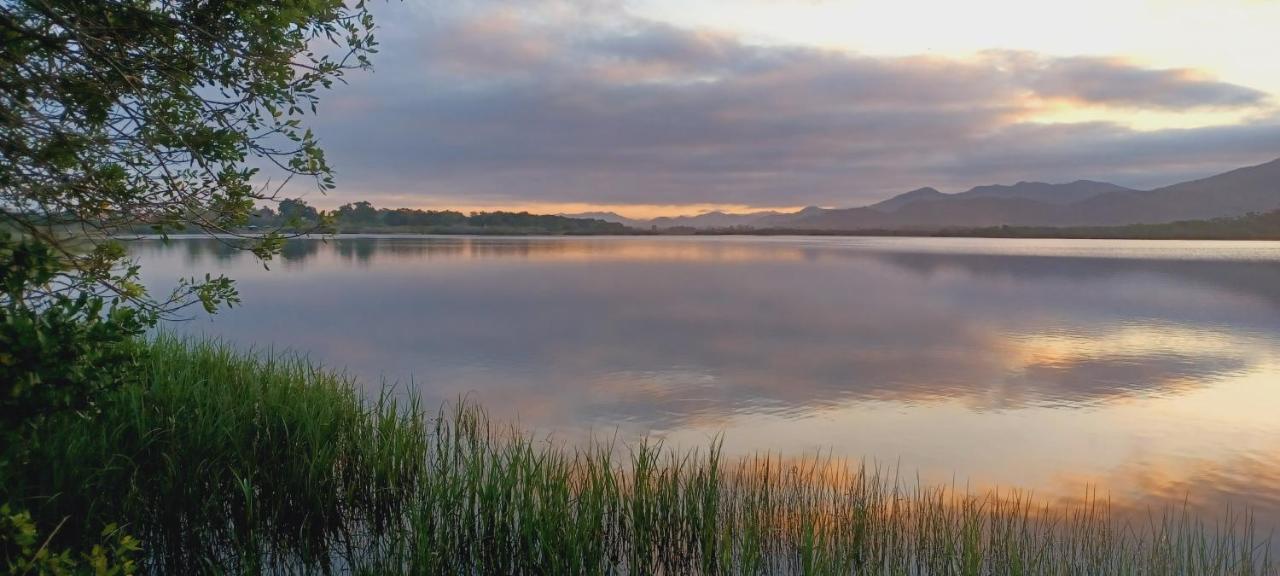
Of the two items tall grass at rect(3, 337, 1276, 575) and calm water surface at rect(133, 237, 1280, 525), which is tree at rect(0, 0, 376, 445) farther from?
calm water surface at rect(133, 237, 1280, 525)

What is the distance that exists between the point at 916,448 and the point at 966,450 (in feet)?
2.81

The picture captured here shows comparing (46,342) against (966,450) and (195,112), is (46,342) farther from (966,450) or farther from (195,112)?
(966,450)

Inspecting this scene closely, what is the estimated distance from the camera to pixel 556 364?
2055 centimetres

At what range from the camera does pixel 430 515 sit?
657 cm

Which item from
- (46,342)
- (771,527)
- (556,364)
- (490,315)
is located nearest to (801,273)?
(490,315)

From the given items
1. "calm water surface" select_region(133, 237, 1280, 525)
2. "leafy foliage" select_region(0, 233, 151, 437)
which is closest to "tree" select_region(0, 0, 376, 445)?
"leafy foliage" select_region(0, 233, 151, 437)

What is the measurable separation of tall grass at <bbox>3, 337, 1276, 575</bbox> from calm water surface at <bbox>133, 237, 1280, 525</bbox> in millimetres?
3956

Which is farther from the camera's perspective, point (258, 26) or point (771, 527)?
point (771, 527)

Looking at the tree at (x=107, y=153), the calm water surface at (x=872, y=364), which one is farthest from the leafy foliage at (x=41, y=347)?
the calm water surface at (x=872, y=364)

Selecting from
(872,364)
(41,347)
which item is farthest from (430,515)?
(872,364)

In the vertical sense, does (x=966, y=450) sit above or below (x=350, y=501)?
below

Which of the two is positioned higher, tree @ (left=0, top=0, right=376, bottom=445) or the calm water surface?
tree @ (left=0, top=0, right=376, bottom=445)

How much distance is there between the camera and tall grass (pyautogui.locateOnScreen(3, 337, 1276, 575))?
6.35 m

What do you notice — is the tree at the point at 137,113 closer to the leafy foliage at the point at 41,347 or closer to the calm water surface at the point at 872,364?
the leafy foliage at the point at 41,347
